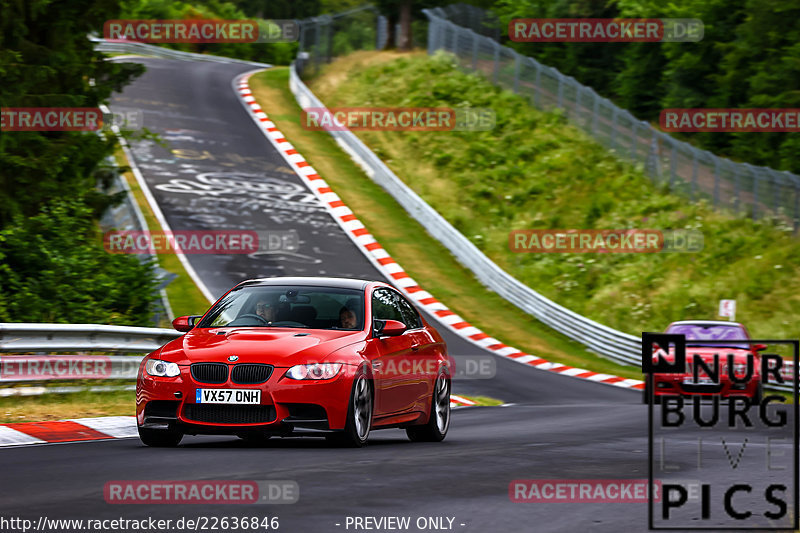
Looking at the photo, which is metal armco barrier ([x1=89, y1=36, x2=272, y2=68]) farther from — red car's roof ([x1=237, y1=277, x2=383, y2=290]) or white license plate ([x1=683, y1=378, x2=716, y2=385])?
white license plate ([x1=683, y1=378, x2=716, y2=385])

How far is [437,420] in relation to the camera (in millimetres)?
12117

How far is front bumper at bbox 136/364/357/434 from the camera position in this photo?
981 cm

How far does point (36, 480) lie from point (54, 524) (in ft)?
5.80

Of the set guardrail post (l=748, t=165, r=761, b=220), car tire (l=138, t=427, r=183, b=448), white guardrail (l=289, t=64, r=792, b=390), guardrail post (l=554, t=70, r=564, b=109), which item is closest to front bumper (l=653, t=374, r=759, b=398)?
car tire (l=138, t=427, r=183, b=448)

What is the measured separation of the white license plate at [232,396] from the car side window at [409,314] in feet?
8.34

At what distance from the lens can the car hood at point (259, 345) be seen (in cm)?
992

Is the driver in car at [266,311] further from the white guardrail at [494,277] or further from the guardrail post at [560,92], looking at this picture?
the guardrail post at [560,92]

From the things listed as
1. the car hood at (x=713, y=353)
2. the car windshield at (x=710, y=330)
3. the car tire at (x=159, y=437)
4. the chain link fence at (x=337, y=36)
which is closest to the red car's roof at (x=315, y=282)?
the car tire at (x=159, y=437)

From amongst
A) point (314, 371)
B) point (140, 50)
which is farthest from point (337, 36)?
point (314, 371)

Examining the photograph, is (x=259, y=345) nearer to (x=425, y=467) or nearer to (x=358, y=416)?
(x=358, y=416)

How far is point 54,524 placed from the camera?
6.18m

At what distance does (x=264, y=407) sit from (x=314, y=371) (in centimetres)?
48

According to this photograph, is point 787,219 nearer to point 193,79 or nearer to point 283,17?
point 193,79

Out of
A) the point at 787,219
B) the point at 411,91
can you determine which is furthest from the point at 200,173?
the point at 787,219
